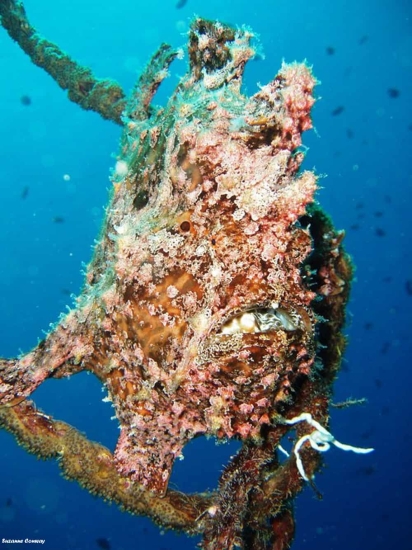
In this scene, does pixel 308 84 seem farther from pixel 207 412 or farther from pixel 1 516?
pixel 1 516

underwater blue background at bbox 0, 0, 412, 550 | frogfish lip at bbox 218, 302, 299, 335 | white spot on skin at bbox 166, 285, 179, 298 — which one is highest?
underwater blue background at bbox 0, 0, 412, 550

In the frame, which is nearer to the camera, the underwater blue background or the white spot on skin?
the white spot on skin

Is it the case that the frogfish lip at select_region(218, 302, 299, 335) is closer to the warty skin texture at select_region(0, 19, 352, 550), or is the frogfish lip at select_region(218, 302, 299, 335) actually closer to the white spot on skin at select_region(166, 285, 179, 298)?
the warty skin texture at select_region(0, 19, 352, 550)

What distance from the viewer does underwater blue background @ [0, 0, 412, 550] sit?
46188mm

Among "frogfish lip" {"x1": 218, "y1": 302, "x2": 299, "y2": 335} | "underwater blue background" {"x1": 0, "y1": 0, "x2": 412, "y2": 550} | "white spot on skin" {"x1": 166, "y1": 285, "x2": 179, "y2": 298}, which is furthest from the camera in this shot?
"underwater blue background" {"x1": 0, "y1": 0, "x2": 412, "y2": 550}

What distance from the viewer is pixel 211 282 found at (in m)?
2.87

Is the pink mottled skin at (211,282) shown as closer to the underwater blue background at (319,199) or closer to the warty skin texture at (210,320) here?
the warty skin texture at (210,320)

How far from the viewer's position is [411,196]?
70.6 meters

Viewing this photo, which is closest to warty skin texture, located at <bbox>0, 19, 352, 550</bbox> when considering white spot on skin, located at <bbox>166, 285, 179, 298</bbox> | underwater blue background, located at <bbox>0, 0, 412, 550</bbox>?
white spot on skin, located at <bbox>166, 285, 179, 298</bbox>

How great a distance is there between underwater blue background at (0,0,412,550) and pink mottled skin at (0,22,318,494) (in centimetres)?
1996

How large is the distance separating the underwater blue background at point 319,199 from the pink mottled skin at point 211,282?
19965 millimetres

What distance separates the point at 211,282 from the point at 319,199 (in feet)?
240

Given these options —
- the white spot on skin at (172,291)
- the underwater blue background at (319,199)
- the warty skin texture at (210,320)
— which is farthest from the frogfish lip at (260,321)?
the underwater blue background at (319,199)

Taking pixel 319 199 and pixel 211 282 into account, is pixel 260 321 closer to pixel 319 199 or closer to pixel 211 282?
pixel 211 282
